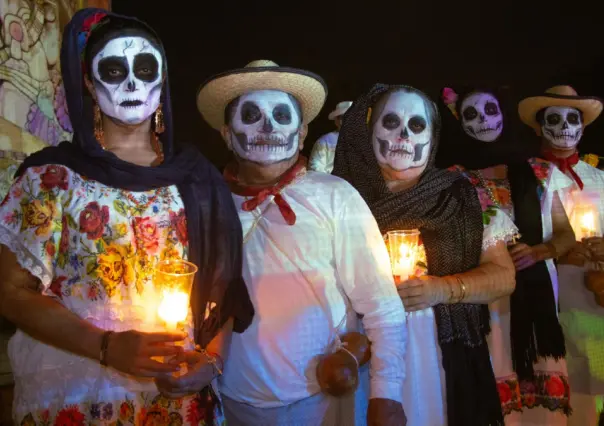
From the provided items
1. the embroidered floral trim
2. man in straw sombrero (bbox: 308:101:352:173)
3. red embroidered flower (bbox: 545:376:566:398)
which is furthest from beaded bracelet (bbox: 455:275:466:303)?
man in straw sombrero (bbox: 308:101:352:173)

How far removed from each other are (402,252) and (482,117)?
7.60 ft

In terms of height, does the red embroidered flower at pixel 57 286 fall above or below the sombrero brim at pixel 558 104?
below

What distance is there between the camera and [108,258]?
1894mm

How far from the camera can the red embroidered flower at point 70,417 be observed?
1.84 meters

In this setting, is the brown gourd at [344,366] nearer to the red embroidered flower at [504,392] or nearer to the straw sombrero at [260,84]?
the straw sombrero at [260,84]

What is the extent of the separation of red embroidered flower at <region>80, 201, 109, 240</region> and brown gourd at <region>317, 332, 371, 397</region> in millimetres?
965

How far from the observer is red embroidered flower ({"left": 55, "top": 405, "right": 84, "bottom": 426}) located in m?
1.84

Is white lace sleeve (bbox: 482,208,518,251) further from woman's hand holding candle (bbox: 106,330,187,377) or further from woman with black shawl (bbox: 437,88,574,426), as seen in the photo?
woman's hand holding candle (bbox: 106,330,187,377)

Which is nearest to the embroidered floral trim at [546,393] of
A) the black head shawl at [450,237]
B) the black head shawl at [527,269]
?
the black head shawl at [527,269]

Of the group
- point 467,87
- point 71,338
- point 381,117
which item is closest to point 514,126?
Answer: point 467,87

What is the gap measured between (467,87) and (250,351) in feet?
10.5

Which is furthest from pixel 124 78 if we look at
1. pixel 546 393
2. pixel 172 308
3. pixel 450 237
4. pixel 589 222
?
pixel 546 393

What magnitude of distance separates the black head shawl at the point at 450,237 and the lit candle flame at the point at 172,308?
4.43 ft

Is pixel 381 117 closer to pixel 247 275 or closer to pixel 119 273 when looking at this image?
pixel 247 275
